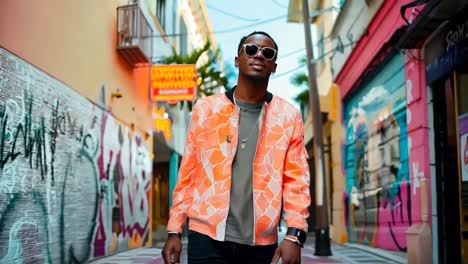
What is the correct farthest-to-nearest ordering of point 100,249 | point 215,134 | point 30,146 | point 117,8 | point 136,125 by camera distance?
1. point 136,125
2. point 117,8
3. point 100,249
4. point 30,146
5. point 215,134

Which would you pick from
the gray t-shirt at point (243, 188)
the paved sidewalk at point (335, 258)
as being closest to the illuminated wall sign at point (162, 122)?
the paved sidewalk at point (335, 258)

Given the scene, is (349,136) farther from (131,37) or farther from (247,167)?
(247,167)

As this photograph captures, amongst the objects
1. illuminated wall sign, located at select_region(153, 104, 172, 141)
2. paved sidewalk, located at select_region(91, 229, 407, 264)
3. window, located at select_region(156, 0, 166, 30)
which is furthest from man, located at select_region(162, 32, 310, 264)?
window, located at select_region(156, 0, 166, 30)

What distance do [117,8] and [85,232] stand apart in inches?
193

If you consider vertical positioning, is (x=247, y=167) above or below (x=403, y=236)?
above

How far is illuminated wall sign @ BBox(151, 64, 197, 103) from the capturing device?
15.5 meters

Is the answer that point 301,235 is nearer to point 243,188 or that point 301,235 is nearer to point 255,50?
point 243,188

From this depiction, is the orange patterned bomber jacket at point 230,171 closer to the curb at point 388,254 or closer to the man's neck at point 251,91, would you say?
the man's neck at point 251,91

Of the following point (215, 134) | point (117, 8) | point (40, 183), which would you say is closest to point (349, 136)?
point (117, 8)

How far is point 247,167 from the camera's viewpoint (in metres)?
2.67

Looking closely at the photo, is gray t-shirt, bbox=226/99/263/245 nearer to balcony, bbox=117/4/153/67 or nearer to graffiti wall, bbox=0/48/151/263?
graffiti wall, bbox=0/48/151/263

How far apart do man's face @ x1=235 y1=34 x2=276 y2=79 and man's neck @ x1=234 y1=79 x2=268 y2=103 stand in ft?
0.12

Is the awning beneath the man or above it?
above

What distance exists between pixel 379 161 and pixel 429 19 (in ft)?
17.4
